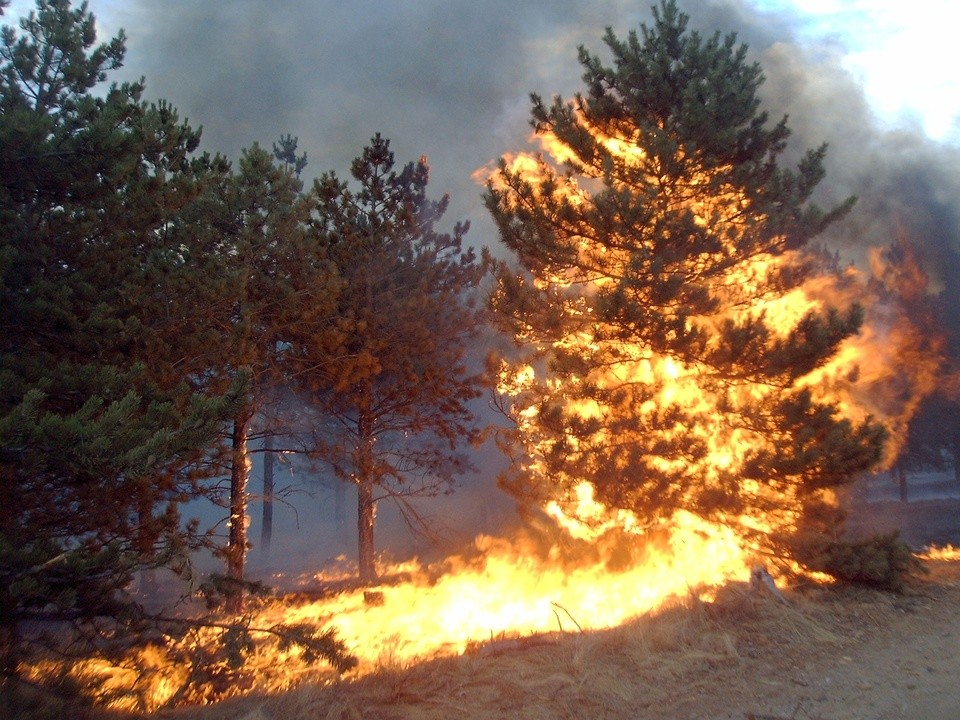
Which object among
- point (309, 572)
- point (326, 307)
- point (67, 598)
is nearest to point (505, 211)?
point (326, 307)

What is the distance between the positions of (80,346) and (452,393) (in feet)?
32.3

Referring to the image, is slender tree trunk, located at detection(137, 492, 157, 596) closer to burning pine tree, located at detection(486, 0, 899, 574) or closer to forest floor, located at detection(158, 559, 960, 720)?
→ forest floor, located at detection(158, 559, 960, 720)

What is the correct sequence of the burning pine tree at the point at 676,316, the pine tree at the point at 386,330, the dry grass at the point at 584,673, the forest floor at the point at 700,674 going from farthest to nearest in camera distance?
1. the pine tree at the point at 386,330
2. the burning pine tree at the point at 676,316
3. the dry grass at the point at 584,673
4. the forest floor at the point at 700,674

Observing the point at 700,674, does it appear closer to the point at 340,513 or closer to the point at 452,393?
the point at 452,393

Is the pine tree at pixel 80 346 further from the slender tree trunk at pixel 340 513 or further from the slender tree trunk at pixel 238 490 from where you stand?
the slender tree trunk at pixel 340 513

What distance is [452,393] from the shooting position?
1653 cm

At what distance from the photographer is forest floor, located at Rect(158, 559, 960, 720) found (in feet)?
22.7

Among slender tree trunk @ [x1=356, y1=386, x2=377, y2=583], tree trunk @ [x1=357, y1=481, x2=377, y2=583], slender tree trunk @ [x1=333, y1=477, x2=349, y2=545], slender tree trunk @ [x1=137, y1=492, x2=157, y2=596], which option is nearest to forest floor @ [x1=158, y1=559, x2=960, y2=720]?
slender tree trunk @ [x1=137, y1=492, x2=157, y2=596]

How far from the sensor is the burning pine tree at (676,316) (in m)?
11.5

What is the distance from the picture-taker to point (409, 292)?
53.2ft

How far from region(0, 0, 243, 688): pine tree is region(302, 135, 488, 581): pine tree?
6.21 m

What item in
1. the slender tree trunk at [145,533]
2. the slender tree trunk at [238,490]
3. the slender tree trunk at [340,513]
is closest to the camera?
the slender tree trunk at [145,533]

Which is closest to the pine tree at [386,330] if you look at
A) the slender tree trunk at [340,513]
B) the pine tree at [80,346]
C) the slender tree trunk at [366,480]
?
the slender tree trunk at [366,480]

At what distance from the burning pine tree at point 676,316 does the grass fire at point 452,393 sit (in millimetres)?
62
